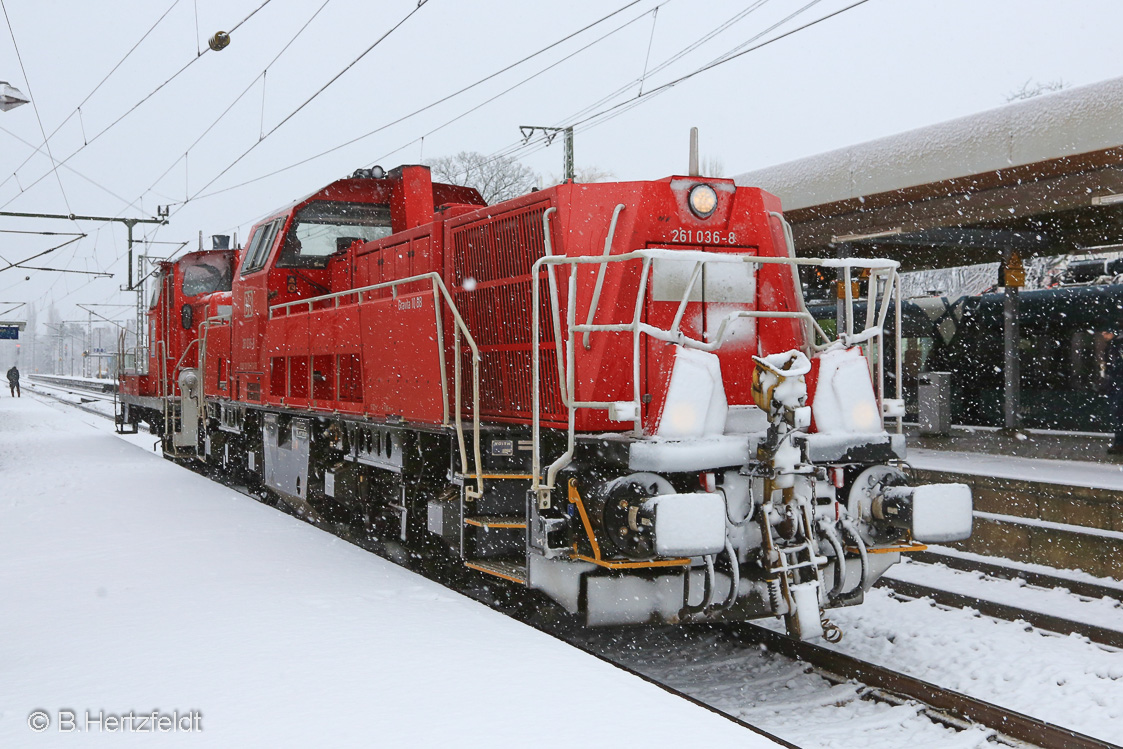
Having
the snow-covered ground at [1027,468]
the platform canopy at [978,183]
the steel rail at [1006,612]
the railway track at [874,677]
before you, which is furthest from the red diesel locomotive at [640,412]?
the platform canopy at [978,183]

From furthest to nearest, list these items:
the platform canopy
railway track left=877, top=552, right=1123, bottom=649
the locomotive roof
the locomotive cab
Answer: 1. the locomotive cab
2. the platform canopy
3. the locomotive roof
4. railway track left=877, top=552, right=1123, bottom=649

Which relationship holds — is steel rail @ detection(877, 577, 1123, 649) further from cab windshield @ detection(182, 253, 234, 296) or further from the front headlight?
cab windshield @ detection(182, 253, 234, 296)

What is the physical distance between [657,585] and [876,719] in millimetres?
1278

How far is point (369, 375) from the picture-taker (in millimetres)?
7469

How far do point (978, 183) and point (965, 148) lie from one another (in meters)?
0.57

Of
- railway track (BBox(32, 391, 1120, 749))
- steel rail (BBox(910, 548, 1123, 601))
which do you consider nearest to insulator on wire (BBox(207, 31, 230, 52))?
railway track (BBox(32, 391, 1120, 749))

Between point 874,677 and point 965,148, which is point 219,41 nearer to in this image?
point 965,148

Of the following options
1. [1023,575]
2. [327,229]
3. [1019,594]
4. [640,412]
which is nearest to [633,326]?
[640,412]

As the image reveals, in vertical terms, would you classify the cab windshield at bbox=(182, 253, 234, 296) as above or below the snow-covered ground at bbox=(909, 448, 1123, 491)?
above

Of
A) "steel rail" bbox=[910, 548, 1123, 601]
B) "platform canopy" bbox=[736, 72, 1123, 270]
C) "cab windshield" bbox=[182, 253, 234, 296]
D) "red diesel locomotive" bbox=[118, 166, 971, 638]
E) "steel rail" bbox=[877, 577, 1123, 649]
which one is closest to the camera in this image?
"red diesel locomotive" bbox=[118, 166, 971, 638]

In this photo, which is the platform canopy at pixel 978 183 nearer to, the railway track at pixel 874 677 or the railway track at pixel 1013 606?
the railway track at pixel 1013 606

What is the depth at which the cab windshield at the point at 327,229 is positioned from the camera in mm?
Result: 8969

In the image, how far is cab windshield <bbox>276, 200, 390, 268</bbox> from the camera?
29.4ft

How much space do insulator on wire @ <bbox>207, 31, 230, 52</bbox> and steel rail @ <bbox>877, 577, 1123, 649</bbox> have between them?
947cm
